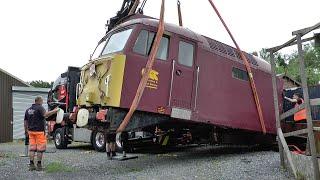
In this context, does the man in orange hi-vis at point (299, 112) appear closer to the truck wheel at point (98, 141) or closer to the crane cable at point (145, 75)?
the crane cable at point (145, 75)

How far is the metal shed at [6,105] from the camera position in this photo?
26.9 meters

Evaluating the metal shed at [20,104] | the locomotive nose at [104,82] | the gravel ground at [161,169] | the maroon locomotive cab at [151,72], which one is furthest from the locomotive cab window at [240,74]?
the metal shed at [20,104]

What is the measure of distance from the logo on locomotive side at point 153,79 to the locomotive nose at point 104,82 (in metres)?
0.59

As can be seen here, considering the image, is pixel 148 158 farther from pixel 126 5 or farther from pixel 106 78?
pixel 126 5

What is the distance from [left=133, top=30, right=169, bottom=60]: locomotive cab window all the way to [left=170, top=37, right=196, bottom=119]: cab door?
0.96ft

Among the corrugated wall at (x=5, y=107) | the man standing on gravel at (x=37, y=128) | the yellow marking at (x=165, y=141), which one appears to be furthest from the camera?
the corrugated wall at (x=5, y=107)

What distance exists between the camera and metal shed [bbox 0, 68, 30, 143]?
26.9 m

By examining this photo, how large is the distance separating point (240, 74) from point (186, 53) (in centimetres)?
212

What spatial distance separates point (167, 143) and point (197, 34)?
146 inches

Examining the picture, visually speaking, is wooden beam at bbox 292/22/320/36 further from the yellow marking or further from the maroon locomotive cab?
the yellow marking

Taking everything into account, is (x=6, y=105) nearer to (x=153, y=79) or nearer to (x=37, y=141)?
(x=37, y=141)

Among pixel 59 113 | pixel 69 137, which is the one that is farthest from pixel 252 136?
pixel 69 137

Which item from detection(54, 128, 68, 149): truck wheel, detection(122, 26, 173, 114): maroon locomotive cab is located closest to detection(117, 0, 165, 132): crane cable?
detection(122, 26, 173, 114): maroon locomotive cab

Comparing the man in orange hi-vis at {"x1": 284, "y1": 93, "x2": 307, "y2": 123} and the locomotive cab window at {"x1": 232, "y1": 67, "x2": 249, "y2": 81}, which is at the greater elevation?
the locomotive cab window at {"x1": 232, "y1": 67, "x2": 249, "y2": 81}
